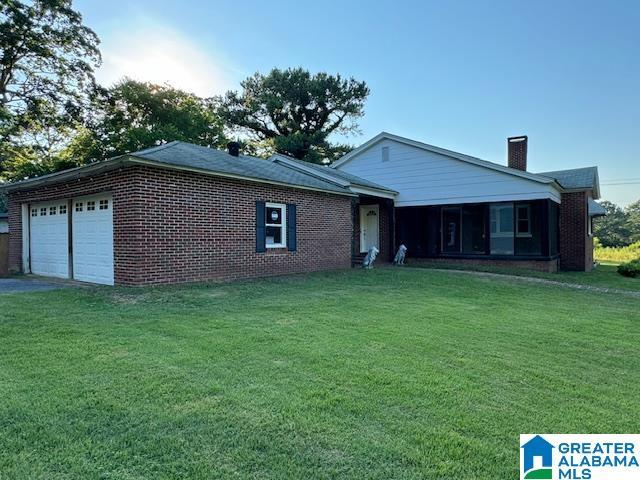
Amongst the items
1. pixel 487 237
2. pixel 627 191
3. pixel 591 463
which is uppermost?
pixel 627 191

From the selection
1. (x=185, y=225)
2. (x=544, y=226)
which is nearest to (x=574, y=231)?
(x=544, y=226)

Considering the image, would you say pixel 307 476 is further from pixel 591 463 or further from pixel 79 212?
pixel 79 212

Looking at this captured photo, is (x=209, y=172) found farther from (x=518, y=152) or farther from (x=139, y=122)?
(x=139, y=122)

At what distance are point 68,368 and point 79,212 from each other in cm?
783

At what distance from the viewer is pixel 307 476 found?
231 centimetres

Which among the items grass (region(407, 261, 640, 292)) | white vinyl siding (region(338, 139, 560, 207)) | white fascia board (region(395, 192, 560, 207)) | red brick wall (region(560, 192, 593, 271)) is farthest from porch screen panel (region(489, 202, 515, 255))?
red brick wall (region(560, 192, 593, 271))

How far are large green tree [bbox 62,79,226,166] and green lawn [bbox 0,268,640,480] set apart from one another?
23681mm

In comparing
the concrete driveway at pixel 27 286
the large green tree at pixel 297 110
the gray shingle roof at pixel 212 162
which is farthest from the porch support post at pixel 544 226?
the large green tree at pixel 297 110

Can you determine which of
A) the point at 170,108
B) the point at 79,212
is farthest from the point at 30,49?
the point at 79,212

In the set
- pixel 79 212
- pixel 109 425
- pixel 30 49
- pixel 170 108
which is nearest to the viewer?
pixel 109 425

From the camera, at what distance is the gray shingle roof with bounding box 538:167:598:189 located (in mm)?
16408

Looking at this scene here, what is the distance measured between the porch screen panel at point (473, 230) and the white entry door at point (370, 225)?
362 centimetres

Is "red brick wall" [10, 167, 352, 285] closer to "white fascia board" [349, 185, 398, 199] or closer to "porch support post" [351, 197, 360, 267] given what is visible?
"white fascia board" [349, 185, 398, 199]

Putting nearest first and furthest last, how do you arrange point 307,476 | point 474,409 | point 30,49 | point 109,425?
1. point 307,476
2. point 109,425
3. point 474,409
4. point 30,49
